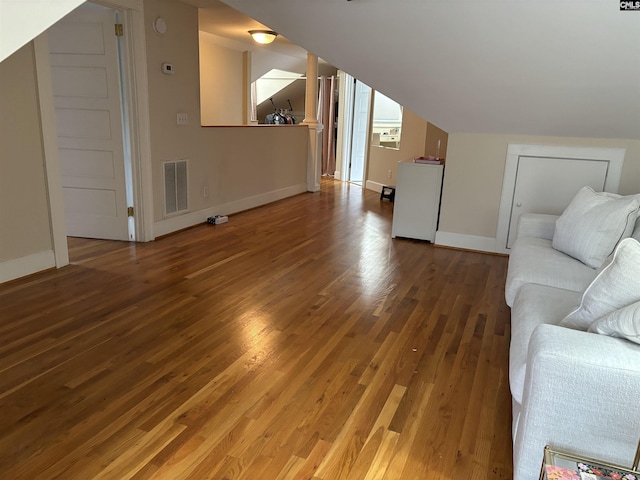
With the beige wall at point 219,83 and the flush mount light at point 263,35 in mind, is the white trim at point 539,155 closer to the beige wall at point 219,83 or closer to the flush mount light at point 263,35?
the flush mount light at point 263,35

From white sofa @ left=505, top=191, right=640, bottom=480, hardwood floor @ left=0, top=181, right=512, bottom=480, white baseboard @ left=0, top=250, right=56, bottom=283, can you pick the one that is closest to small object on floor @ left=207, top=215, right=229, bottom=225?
hardwood floor @ left=0, top=181, right=512, bottom=480

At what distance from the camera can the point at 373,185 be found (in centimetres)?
749

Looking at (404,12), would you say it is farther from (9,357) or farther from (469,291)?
(9,357)

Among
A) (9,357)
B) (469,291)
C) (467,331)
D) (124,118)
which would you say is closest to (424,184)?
(469,291)

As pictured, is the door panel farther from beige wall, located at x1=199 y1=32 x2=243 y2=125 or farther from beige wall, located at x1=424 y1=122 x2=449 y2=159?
beige wall, located at x1=199 y1=32 x2=243 y2=125

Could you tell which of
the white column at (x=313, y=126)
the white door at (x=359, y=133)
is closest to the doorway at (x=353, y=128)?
the white door at (x=359, y=133)

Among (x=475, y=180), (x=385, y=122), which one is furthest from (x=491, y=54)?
(x=385, y=122)

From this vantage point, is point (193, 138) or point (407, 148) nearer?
point (193, 138)

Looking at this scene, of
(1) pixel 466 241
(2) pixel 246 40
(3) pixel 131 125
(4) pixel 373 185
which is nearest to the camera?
(3) pixel 131 125

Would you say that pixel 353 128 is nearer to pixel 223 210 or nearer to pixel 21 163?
pixel 223 210

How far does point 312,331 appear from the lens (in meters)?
2.62

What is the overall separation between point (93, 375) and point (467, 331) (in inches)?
76.8

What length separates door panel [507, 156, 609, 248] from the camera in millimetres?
3773

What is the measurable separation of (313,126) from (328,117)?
1.64 m
